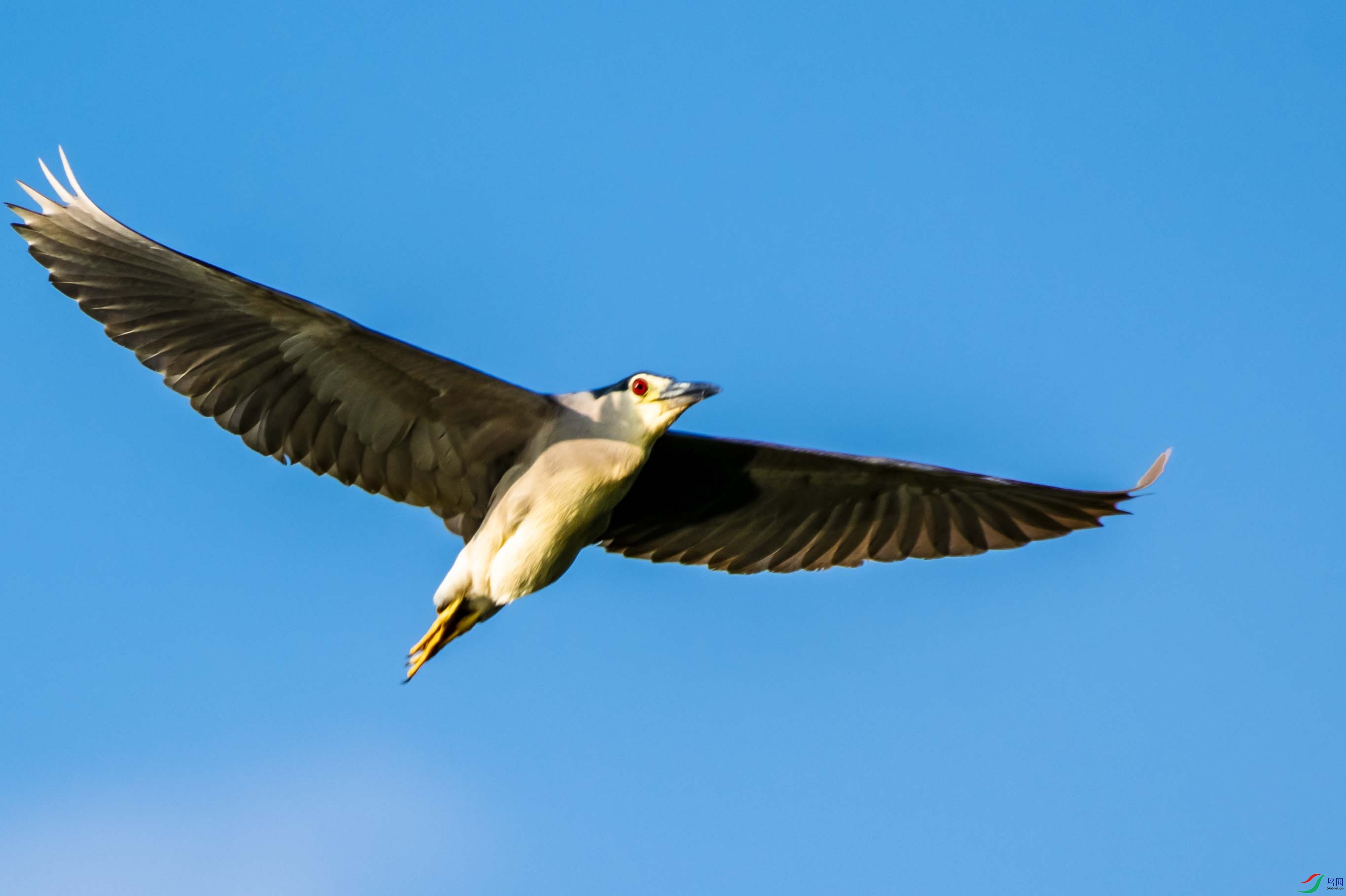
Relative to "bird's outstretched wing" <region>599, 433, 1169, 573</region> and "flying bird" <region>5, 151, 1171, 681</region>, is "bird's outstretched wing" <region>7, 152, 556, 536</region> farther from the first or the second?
"bird's outstretched wing" <region>599, 433, 1169, 573</region>

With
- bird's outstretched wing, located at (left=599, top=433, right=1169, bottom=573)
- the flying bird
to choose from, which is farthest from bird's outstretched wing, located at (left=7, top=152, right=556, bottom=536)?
bird's outstretched wing, located at (left=599, top=433, right=1169, bottom=573)

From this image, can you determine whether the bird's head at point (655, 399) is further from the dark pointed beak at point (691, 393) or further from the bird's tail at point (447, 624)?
the bird's tail at point (447, 624)

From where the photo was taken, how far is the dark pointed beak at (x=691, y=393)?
27.1ft

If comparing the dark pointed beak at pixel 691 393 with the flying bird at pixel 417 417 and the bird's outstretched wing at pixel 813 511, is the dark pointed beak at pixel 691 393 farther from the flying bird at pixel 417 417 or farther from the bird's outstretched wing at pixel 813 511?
the bird's outstretched wing at pixel 813 511

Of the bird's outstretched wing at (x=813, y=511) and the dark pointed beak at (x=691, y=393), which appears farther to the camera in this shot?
the bird's outstretched wing at (x=813, y=511)

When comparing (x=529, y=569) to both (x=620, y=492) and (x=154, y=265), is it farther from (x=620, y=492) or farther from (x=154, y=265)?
(x=154, y=265)

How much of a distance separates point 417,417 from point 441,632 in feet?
3.94

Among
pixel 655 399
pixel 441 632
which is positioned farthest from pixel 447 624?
pixel 655 399

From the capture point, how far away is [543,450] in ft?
28.2

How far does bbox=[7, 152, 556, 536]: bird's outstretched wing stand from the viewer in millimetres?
8359

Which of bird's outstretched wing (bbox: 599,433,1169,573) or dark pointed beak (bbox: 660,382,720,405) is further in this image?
bird's outstretched wing (bbox: 599,433,1169,573)

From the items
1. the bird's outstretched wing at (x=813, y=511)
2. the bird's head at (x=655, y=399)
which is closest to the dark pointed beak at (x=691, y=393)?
the bird's head at (x=655, y=399)

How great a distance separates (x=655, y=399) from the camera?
832 centimetres

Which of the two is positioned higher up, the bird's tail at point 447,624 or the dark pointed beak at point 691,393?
the dark pointed beak at point 691,393
